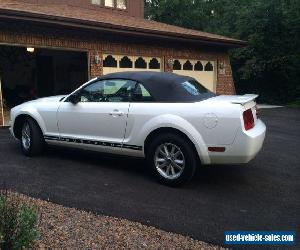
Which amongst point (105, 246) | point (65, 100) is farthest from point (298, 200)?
point (65, 100)

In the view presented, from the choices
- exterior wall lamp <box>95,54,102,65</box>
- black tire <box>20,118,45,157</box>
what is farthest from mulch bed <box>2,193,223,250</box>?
exterior wall lamp <box>95,54,102,65</box>

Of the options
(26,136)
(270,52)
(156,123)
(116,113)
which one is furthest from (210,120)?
(270,52)

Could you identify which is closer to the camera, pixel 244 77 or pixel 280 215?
pixel 280 215

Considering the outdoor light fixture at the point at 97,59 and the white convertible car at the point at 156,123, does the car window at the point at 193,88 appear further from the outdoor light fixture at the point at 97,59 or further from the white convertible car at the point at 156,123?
the outdoor light fixture at the point at 97,59

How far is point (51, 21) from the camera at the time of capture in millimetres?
12156

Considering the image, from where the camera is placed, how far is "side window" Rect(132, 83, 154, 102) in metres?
6.38

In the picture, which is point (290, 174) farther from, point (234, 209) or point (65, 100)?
point (65, 100)

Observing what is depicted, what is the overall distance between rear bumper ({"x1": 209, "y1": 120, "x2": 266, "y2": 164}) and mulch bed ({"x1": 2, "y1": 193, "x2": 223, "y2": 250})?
1781 mm

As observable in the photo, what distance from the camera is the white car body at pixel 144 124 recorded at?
5598 mm

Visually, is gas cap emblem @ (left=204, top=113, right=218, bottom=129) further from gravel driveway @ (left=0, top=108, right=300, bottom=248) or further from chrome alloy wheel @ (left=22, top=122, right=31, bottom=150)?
chrome alloy wheel @ (left=22, top=122, right=31, bottom=150)

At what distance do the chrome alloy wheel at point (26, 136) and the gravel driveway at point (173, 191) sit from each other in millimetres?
260

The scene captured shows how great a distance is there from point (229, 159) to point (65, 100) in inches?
130

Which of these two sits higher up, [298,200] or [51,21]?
[51,21]

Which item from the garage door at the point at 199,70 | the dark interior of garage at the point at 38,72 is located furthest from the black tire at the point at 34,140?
the dark interior of garage at the point at 38,72
